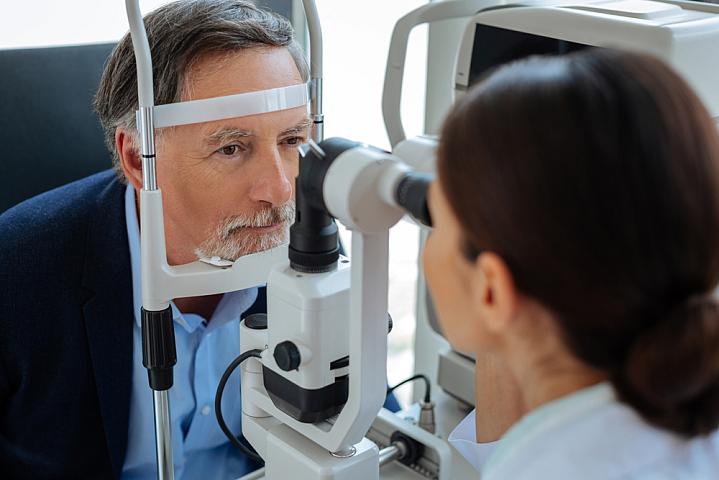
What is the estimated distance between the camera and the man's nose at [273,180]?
1.28 metres

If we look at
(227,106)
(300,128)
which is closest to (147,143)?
(227,106)

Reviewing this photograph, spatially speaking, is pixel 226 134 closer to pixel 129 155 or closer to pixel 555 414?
pixel 129 155


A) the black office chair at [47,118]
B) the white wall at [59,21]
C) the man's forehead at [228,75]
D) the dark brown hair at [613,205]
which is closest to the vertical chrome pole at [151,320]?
the man's forehead at [228,75]

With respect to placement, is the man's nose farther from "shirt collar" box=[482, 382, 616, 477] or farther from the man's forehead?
"shirt collar" box=[482, 382, 616, 477]

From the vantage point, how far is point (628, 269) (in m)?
0.59

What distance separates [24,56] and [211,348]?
1.85ft

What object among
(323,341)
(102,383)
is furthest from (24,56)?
(323,341)

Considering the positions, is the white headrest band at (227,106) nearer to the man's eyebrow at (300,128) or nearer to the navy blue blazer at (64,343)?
the man's eyebrow at (300,128)

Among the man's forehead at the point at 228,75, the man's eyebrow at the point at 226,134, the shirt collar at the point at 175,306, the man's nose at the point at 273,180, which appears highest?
the man's forehead at the point at 228,75

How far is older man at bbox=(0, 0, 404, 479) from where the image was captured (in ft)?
4.24

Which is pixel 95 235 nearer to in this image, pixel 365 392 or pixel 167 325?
pixel 167 325

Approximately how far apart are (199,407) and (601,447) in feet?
2.94

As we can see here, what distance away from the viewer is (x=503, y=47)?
1264 mm

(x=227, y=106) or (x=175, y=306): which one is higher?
(x=227, y=106)
